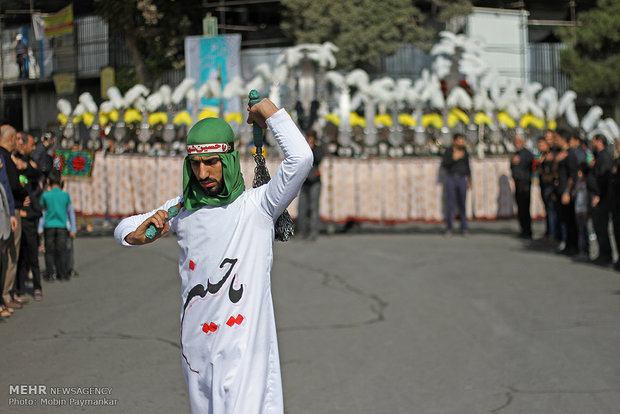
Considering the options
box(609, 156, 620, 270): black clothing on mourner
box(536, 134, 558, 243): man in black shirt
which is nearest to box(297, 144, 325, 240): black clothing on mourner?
box(536, 134, 558, 243): man in black shirt

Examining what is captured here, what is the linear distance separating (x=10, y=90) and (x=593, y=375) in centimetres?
992

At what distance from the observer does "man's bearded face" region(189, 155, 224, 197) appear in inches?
144

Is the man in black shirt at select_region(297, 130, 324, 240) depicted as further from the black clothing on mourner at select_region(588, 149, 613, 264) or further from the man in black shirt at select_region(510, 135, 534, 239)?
the black clothing on mourner at select_region(588, 149, 613, 264)

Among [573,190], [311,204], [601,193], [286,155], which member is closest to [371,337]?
[286,155]

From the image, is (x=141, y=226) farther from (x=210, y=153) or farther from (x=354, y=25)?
(x=354, y=25)

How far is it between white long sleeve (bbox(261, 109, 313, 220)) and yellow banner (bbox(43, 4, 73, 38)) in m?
14.5

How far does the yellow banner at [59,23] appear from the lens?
17325 mm

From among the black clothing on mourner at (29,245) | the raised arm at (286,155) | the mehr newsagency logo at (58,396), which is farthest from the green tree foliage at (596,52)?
the raised arm at (286,155)

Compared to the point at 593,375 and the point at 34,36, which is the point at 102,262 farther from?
the point at 593,375

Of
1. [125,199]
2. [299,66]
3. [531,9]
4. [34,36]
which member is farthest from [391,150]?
[531,9]

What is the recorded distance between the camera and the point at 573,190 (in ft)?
43.4

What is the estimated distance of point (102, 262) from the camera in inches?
518

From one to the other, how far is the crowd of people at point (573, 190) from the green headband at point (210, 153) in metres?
9.08

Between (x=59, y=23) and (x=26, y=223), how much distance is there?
947 cm
